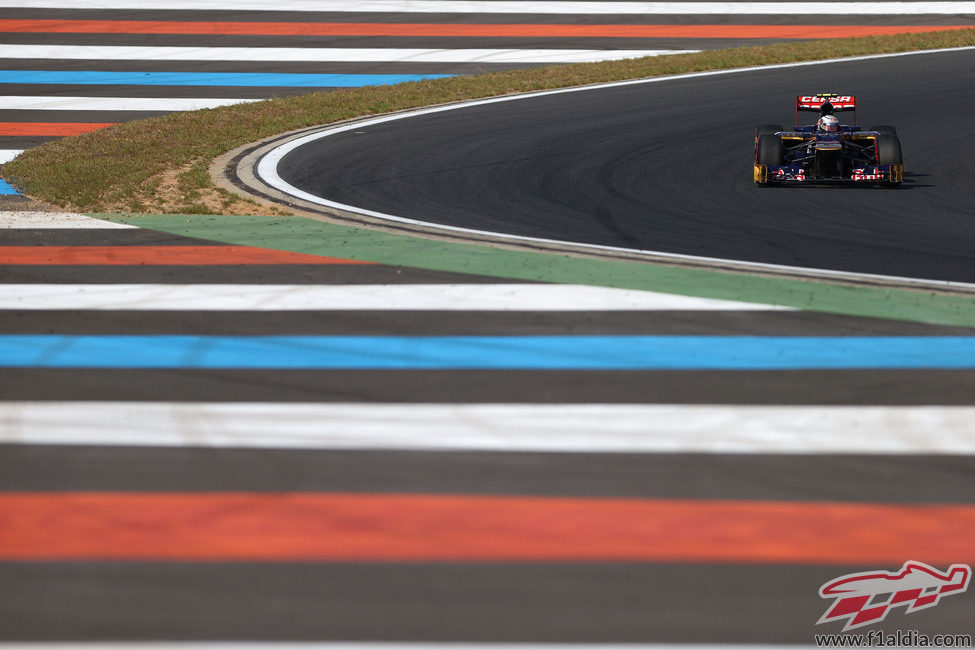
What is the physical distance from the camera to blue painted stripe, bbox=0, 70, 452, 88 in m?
18.2

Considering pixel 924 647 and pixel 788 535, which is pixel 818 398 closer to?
pixel 788 535

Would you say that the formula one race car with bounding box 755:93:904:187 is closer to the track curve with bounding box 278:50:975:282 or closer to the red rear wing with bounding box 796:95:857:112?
the track curve with bounding box 278:50:975:282

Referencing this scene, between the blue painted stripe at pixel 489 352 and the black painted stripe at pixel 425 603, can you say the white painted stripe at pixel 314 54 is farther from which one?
the black painted stripe at pixel 425 603

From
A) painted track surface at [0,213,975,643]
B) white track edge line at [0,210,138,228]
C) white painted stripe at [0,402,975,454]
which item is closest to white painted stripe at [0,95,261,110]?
white track edge line at [0,210,138,228]

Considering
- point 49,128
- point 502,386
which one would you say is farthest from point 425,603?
point 49,128

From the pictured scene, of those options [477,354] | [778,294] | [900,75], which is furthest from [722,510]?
[900,75]

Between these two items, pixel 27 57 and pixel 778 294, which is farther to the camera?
pixel 27 57

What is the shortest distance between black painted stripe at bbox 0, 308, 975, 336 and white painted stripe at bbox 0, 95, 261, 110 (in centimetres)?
955

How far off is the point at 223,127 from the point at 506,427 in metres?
10.1

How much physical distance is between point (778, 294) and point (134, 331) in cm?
411

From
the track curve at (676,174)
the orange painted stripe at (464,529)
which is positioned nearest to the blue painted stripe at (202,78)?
the track curve at (676,174)

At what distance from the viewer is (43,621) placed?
4184 millimetres

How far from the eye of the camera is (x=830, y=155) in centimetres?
1192

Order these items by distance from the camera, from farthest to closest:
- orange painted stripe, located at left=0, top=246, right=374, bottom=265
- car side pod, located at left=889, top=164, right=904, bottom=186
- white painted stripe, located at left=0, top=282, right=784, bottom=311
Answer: car side pod, located at left=889, top=164, right=904, bottom=186 < orange painted stripe, located at left=0, top=246, right=374, bottom=265 < white painted stripe, located at left=0, top=282, right=784, bottom=311
